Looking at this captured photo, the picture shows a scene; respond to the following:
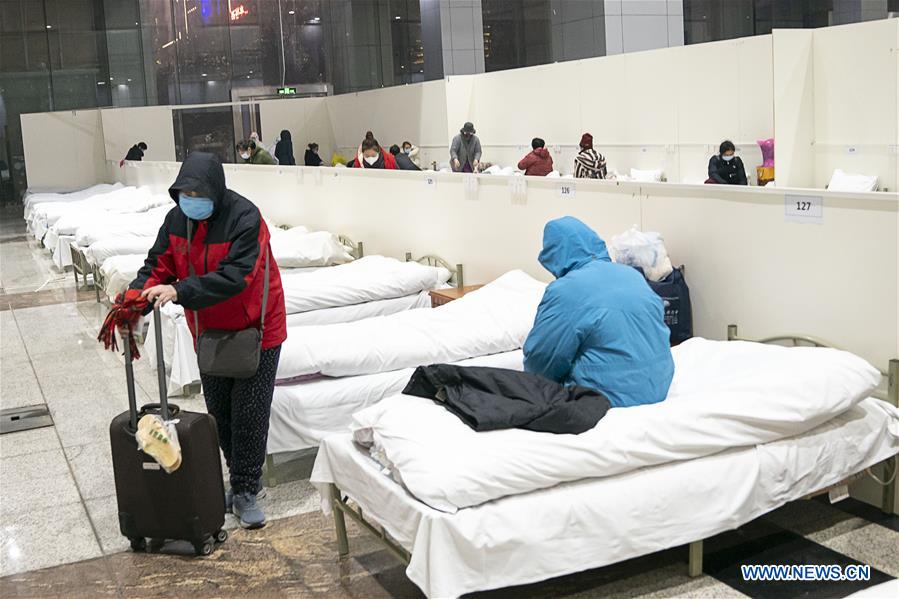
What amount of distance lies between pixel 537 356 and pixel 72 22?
2061 cm

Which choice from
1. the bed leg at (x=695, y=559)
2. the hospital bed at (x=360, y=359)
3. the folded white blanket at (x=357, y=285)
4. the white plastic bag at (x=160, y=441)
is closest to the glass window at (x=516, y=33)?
the folded white blanket at (x=357, y=285)

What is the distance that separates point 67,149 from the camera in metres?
20.7

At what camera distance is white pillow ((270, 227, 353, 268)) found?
7.82 m

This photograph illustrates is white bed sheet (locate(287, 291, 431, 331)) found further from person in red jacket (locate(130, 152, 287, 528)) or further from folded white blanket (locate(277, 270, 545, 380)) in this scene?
person in red jacket (locate(130, 152, 287, 528))

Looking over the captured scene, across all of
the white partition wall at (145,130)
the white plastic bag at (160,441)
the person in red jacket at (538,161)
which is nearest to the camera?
the white plastic bag at (160,441)

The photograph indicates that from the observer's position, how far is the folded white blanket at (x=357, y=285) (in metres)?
6.37

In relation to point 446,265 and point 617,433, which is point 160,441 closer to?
point 617,433

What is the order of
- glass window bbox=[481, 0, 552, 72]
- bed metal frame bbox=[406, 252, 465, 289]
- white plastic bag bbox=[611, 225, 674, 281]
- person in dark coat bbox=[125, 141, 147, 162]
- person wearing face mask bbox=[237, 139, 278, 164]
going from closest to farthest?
white plastic bag bbox=[611, 225, 674, 281]
bed metal frame bbox=[406, 252, 465, 289]
person wearing face mask bbox=[237, 139, 278, 164]
glass window bbox=[481, 0, 552, 72]
person in dark coat bbox=[125, 141, 147, 162]

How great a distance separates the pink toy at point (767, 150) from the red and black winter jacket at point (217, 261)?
6.32 meters

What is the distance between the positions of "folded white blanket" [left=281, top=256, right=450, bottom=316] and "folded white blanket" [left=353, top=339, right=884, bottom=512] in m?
2.81

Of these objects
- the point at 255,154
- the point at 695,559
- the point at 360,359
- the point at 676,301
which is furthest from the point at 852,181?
the point at 255,154

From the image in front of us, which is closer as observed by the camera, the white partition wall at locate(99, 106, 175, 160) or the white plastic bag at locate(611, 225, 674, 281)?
the white plastic bag at locate(611, 225, 674, 281)

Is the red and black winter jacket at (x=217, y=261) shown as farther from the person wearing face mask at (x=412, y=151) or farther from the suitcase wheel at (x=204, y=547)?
the person wearing face mask at (x=412, y=151)

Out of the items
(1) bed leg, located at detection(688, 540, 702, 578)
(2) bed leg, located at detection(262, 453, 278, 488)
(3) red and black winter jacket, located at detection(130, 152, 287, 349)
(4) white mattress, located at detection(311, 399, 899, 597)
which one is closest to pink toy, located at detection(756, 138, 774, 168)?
(4) white mattress, located at detection(311, 399, 899, 597)
